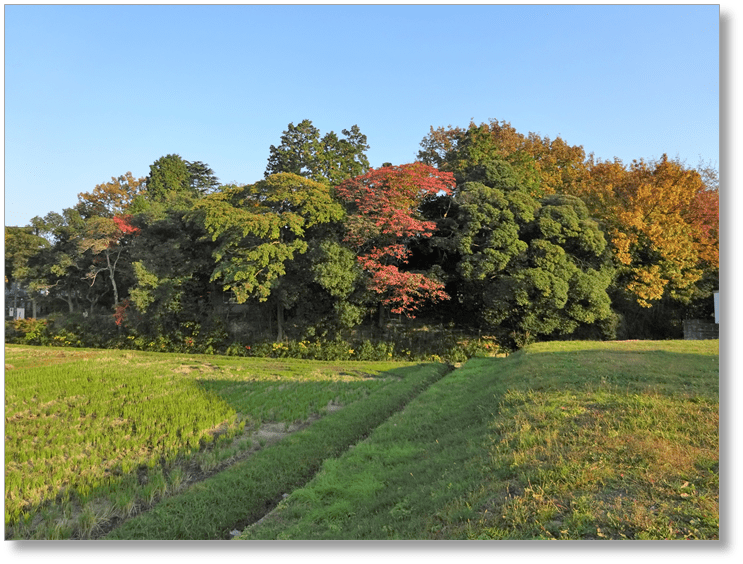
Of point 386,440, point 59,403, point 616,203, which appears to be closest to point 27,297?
point 59,403

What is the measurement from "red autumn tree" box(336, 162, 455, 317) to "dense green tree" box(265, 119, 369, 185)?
3451mm

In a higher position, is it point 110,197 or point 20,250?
point 110,197

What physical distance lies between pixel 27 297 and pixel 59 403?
4.92 meters

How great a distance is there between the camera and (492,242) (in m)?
15.3

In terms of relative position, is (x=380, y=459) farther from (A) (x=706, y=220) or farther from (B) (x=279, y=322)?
(B) (x=279, y=322)

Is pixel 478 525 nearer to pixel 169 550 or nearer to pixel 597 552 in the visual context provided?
pixel 597 552

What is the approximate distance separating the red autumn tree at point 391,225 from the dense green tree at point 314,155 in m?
3.45

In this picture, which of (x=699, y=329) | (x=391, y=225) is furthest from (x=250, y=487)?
(x=699, y=329)

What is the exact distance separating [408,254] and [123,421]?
11123mm

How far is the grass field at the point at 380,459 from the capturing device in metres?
3.25

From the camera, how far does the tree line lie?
1448 centimetres

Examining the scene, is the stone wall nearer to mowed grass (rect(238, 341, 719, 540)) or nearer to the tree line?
the tree line

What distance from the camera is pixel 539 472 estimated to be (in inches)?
141

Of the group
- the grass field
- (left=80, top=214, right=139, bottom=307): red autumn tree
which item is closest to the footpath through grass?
the grass field
